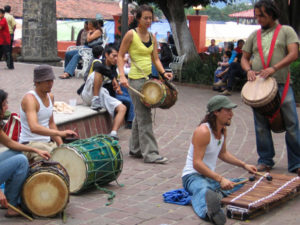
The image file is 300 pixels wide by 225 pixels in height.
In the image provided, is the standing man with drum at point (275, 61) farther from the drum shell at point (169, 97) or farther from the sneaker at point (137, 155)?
the sneaker at point (137, 155)

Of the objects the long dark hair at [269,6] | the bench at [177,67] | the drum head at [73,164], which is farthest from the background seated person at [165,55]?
the drum head at [73,164]

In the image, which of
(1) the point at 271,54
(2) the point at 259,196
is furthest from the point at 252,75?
(2) the point at 259,196

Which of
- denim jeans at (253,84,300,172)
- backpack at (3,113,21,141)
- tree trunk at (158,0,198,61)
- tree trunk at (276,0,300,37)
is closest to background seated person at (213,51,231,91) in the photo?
tree trunk at (276,0,300,37)

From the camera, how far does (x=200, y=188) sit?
496 cm

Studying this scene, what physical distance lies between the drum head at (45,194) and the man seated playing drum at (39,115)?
1.94 ft

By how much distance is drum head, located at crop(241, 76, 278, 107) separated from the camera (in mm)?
5949

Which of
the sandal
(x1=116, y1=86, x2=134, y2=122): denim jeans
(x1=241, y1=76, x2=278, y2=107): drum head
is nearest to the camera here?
(x1=241, y1=76, x2=278, y2=107): drum head

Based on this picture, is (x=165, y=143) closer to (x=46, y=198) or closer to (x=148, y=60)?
(x=148, y=60)

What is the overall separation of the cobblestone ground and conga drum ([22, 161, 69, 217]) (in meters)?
0.11

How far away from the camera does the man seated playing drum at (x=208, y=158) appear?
4887mm

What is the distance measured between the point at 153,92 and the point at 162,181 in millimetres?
1257

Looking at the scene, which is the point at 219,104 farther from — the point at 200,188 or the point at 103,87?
the point at 103,87

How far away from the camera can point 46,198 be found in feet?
15.5

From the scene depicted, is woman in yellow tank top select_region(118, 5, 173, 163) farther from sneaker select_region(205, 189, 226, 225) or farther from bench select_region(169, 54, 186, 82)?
bench select_region(169, 54, 186, 82)
